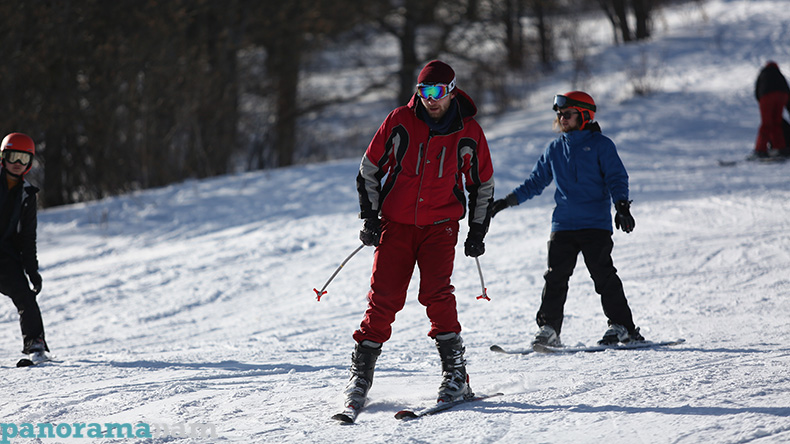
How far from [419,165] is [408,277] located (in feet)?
1.84

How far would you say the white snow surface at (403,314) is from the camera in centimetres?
326

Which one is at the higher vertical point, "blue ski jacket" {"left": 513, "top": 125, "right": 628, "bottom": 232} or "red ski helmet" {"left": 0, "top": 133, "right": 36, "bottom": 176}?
"red ski helmet" {"left": 0, "top": 133, "right": 36, "bottom": 176}

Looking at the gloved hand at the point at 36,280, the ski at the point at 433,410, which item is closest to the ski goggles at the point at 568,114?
the ski at the point at 433,410

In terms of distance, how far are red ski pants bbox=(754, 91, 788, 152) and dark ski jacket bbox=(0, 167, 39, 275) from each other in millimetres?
9670

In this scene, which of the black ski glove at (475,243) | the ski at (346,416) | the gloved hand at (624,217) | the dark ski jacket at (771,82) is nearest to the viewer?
the ski at (346,416)

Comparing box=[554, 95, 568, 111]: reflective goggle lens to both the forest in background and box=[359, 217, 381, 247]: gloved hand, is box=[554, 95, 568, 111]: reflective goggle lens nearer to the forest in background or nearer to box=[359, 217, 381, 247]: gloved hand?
box=[359, 217, 381, 247]: gloved hand

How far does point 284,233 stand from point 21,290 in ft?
14.4

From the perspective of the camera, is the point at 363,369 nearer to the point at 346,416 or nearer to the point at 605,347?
the point at 346,416

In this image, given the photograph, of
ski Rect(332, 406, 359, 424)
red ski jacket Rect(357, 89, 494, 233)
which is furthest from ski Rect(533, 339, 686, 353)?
ski Rect(332, 406, 359, 424)

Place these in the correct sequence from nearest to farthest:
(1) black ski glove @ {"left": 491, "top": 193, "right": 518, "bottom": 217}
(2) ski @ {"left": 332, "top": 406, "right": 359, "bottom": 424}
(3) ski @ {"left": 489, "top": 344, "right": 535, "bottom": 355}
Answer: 1. (2) ski @ {"left": 332, "top": 406, "right": 359, "bottom": 424}
2. (1) black ski glove @ {"left": 491, "top": 193, "right": 518, "bottom": 217}
3. (3) ski @ {"left": 489, "top": 344, "right": 535, "bottom": 355}

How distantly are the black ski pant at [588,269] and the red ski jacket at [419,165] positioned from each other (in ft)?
3.88

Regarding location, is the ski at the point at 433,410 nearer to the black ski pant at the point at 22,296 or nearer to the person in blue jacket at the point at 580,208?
the person in blue jacket at the point at 580,208

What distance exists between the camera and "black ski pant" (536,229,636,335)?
443cm

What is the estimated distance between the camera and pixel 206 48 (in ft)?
52.0
